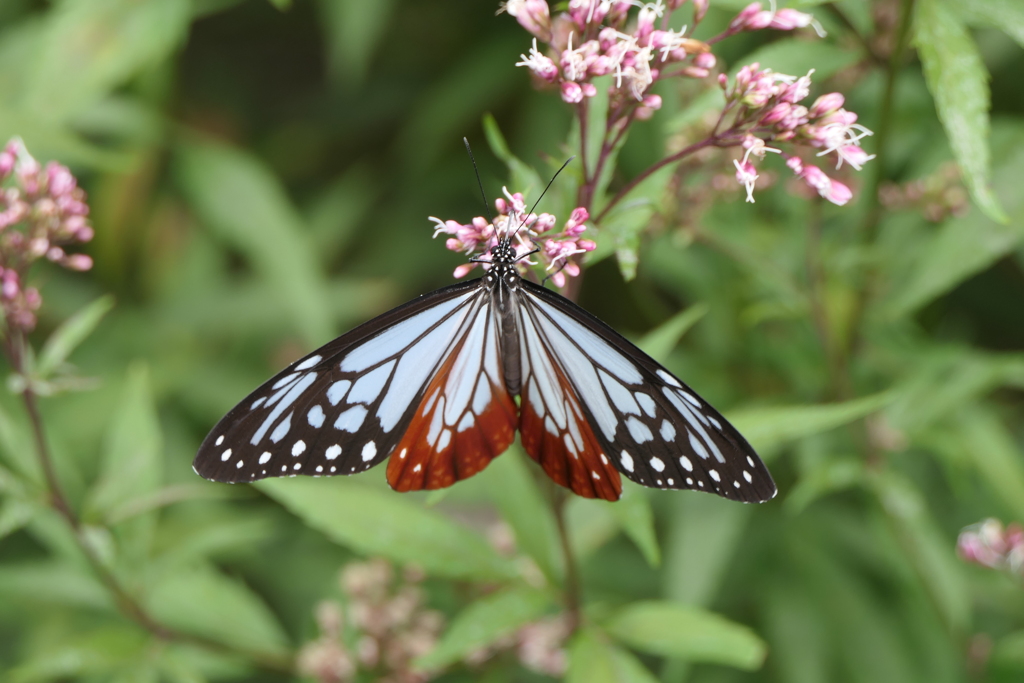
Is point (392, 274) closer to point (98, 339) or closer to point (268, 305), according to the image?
point (268, 305)

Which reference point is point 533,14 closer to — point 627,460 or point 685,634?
point 627,460

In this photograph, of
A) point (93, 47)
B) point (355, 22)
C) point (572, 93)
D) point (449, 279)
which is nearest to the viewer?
point (572, 93)

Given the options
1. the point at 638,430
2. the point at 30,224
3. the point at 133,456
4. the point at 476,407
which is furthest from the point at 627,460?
the point at 30,224

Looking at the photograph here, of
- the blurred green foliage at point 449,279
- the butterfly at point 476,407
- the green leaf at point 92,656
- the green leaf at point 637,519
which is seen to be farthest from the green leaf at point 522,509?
the green leaf at point 92,656

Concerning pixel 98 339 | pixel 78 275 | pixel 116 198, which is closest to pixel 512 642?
pixel 98 339

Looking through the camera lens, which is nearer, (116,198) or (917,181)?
(917,181)
